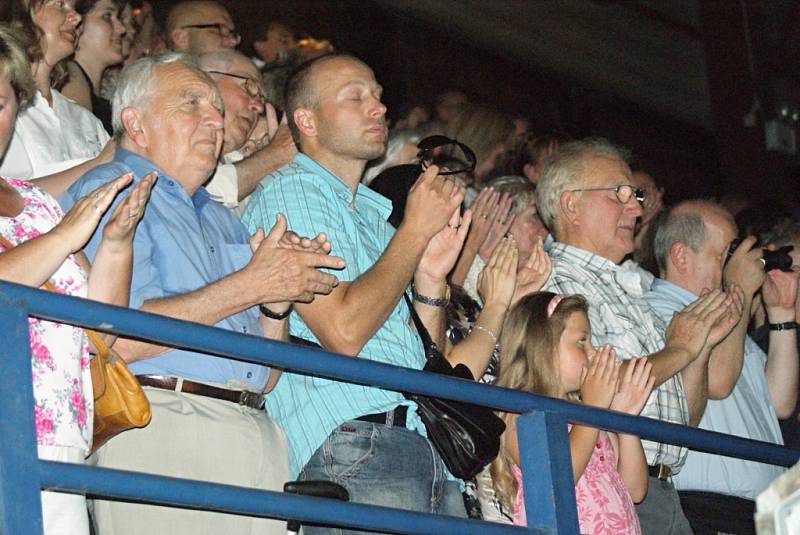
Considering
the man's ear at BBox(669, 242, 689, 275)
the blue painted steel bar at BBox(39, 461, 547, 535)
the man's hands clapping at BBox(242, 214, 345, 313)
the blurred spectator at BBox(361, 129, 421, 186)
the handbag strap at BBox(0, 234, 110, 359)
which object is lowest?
the blue painted steel bar at BBox(39, 461, 547, 535)

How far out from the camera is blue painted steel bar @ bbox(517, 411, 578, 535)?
11.4 ft

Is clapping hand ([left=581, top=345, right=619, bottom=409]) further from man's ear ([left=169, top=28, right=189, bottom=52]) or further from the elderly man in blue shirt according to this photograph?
man's ear ([left=169, top=28, right=189, bottom=52])

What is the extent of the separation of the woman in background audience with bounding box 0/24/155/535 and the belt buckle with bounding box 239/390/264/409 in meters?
0.48

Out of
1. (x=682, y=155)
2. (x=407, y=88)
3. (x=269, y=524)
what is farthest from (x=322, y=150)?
(x=682, y=155)

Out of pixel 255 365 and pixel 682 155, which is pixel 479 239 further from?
pixel 682 155

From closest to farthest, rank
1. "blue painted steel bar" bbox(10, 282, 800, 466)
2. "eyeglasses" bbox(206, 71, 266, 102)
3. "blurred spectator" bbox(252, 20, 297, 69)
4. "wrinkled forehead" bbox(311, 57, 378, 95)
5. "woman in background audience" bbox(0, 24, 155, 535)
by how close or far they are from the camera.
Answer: "blue painted steel bar" bbox(10, 282, 800, 466) → "woman in background audience" bbox(0, 24, 155, 535) → "wrinkled forehead" bbox(311, 57, 378, 95) → "eyeglasses" bbox(206, 71, 266, 102) → "blurred spectator" bbox(252, 20, 297, 69)

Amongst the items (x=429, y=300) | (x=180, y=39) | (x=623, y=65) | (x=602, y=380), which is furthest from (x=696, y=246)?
(x=623, y=65)

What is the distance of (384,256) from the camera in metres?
3.91

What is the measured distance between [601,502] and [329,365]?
1.36 m

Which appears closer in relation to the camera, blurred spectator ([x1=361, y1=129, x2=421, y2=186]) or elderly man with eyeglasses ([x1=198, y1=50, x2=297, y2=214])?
elderly man with eyeglasses ([x1=198, y1=50, x2=297, y2=214])

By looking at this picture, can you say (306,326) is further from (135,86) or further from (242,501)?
(242,501)

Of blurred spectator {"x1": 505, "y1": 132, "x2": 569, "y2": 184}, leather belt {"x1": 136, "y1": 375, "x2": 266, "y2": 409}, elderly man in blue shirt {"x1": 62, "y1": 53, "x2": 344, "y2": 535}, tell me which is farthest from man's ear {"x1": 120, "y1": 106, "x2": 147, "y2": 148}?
blurred spectator {"x1": 505, "y1": 132, "x2": 569, "y2": 184}

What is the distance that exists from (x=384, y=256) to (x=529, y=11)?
694 cm

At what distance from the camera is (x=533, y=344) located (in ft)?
14.4
